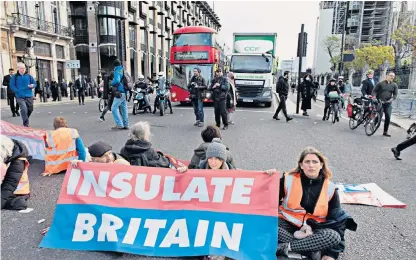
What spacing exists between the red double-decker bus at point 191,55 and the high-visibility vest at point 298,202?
14000mm

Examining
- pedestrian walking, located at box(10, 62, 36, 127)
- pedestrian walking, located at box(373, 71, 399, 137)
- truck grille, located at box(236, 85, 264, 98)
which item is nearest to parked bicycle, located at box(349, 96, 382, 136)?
pedestrian walking, located at box(373, 71, 399, 137)

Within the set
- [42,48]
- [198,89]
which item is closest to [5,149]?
[198,89]

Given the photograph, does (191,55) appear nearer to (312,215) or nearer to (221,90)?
(221,90)

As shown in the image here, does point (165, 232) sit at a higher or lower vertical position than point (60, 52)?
lower

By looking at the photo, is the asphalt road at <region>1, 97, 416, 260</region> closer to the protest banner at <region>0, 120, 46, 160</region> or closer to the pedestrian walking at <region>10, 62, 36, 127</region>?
the protest banner at <region>0, 120, 46, 160</region>

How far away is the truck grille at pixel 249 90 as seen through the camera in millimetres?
16766

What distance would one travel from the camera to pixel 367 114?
996cm

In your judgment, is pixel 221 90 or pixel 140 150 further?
pixel 221 90

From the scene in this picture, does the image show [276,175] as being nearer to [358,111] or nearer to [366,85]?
[358,111]

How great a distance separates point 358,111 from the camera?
1060cm

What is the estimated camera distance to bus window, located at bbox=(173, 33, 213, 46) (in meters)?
16.9

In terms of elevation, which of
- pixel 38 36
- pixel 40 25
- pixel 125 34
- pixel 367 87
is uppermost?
pixel 125 34

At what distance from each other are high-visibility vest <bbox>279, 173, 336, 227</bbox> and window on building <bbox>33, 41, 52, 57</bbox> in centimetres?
3280

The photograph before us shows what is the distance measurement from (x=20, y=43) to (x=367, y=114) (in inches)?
1129
